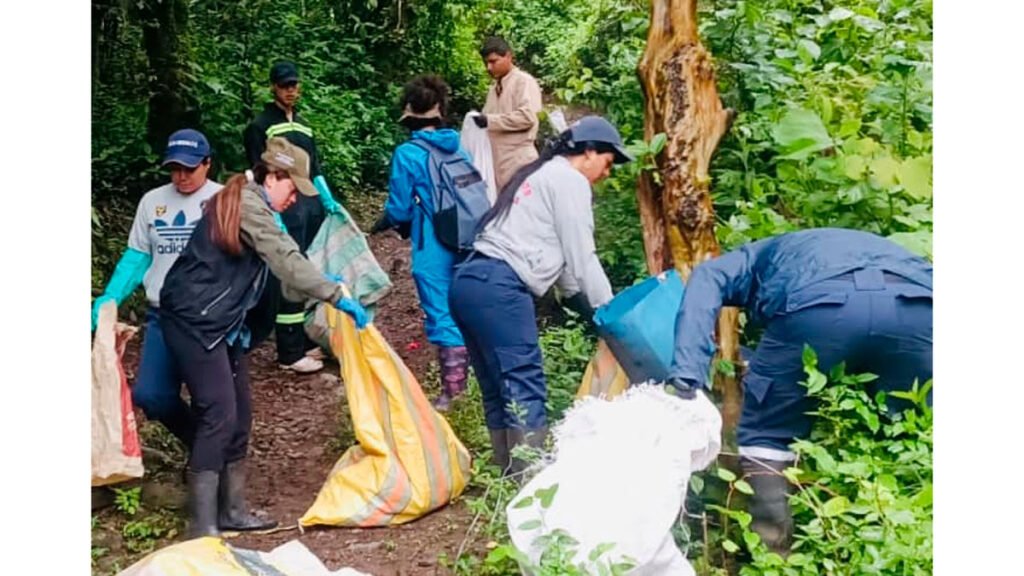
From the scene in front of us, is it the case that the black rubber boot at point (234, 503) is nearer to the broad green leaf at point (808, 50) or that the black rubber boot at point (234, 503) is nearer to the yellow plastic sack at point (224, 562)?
the yellow plastic sack at point (224, 562)

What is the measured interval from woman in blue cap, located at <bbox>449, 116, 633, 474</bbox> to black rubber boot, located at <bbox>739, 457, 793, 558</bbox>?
0.72 m

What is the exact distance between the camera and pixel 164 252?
12.2 ft

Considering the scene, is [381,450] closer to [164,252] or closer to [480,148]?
[164,252]

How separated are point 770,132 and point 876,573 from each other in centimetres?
220

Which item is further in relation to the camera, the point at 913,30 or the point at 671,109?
the point at 913,30

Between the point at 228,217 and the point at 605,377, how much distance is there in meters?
1.26

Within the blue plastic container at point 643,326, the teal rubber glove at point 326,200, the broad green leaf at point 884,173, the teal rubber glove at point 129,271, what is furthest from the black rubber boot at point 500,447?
the broad green leaf at point 884,173

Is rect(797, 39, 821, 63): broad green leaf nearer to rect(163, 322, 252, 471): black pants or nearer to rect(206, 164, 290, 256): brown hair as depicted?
rect(206, 164, 290, 256): brown hair

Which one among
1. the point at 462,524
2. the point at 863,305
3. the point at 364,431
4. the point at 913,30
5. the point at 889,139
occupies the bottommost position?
the point at 462,524

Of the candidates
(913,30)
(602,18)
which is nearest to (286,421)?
(913,30)

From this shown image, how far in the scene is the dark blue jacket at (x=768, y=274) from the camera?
9.98 feet

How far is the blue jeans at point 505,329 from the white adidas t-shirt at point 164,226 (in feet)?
2.79

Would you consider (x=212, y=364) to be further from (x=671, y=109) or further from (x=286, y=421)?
(x=671, y=109)

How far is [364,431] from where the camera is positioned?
143 inches
